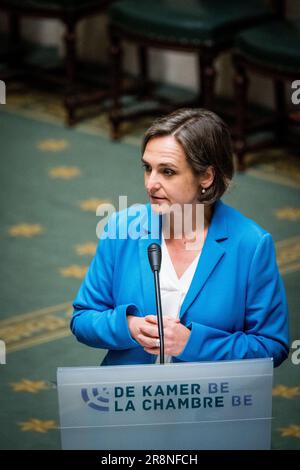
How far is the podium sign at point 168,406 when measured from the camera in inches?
71.4

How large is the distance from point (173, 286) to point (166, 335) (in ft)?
0.67

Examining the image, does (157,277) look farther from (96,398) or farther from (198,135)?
(198,135)

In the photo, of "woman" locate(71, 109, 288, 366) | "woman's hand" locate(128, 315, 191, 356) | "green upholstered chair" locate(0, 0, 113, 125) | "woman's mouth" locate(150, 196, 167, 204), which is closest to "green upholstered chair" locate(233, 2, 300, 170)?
"green upholstered chair" locate(0, 0, 113, 125)

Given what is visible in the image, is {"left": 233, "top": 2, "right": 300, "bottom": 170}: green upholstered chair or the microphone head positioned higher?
the microphone head

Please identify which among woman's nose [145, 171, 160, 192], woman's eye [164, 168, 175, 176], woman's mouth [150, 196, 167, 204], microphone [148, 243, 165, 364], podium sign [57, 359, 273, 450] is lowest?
podium sign [57, 359, 273, 450]

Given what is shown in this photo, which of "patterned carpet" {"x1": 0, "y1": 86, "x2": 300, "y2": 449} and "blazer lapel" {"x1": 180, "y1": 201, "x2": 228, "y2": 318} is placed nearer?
"blazer lapel" {"x1": 180, "y1": 201, "x2": 228, "y2": 318}

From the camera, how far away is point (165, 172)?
7.28 ft

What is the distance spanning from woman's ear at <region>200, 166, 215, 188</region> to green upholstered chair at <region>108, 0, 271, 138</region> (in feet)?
11.9

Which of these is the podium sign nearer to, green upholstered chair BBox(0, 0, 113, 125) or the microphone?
the microphone

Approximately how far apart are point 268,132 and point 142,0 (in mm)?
1148

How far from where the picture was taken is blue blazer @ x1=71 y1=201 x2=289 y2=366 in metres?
2.24

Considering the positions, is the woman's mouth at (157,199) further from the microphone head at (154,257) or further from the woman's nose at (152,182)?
the microphone head at (154,257)

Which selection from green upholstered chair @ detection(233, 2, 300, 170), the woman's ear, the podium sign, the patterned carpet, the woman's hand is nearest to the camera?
the podium sign
